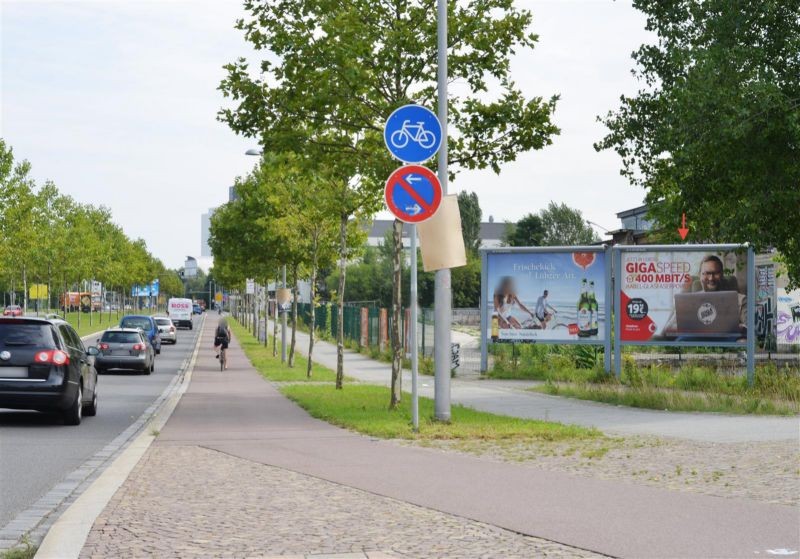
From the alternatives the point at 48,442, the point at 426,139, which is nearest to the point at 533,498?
the point at 426,139

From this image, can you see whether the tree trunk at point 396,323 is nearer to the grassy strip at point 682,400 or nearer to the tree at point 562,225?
the grassy strip at point 682,400

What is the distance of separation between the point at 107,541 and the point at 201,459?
15.3ft

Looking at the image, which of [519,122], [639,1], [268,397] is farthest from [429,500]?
[639,1]

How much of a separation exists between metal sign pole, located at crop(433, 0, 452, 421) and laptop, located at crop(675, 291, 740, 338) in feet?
32.9

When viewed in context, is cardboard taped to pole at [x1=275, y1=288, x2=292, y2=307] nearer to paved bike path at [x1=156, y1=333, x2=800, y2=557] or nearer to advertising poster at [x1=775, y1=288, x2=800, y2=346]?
advertising poster at [x1=775, y1=288, x2=800, y2=346]

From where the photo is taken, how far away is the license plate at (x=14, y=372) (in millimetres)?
15633

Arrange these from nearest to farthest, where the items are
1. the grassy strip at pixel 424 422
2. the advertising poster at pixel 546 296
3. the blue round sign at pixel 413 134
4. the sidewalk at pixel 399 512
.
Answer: the sidewalk at pixel 399 512 → the grassy strip at pixel 424 422 → the blue round sign at pixel 413 134 → the advertising poster at pixel 546 296

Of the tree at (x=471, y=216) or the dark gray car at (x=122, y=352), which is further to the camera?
the tree at (x=471, y=216)

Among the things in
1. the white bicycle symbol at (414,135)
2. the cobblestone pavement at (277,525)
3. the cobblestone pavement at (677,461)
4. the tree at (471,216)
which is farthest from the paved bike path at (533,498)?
the tree at (471,216)

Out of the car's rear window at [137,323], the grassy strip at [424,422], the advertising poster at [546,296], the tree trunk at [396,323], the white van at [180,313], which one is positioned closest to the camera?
the grassy strip at [424,422]

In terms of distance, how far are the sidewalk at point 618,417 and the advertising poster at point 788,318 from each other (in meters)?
13.1

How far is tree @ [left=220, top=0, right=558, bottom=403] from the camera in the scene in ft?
56.7

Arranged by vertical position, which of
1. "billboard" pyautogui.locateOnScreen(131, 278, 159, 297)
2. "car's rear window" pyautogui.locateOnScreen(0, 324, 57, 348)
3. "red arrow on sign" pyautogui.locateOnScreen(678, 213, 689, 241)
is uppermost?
"billboard" pyautogui.locateOnScreen(131, 278, 159, 297)

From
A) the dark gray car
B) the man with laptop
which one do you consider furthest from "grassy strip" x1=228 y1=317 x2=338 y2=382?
the man with laptop
